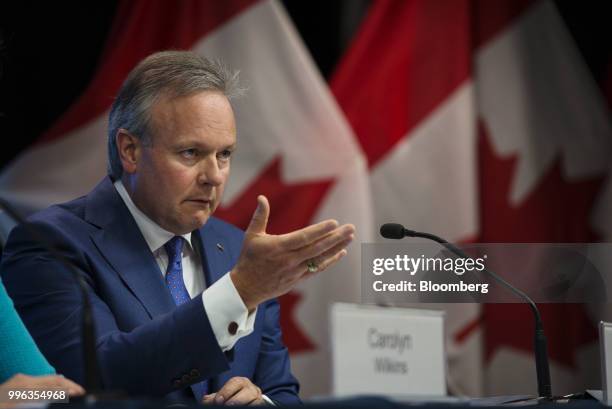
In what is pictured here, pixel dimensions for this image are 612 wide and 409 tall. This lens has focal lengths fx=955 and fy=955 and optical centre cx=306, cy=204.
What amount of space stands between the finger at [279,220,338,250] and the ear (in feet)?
2.45

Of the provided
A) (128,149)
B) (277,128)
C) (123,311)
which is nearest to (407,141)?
(277,128)

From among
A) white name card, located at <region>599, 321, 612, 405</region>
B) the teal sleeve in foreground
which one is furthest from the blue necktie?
white name card, located at <region>599, 321, 612, 405</region>

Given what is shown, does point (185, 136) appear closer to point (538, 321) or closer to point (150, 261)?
point (150, 261)

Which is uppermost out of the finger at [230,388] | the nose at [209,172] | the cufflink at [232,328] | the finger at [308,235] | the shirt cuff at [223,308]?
the nose at [209,172]

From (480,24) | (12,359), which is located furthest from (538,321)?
(480,24)

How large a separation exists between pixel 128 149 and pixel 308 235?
0.83 metres

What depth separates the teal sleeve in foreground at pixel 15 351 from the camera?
204cm

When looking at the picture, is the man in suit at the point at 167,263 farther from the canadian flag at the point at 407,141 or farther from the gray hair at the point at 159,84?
the canadian flag at the point at 407,141

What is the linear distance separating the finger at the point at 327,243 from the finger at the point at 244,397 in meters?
0.45

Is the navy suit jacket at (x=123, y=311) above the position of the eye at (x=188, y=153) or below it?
below

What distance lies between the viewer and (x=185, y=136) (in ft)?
8.10

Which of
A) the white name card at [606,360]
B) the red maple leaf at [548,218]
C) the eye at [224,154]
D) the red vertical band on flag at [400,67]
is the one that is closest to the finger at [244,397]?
the eye at [224,154]

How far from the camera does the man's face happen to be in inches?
97.5

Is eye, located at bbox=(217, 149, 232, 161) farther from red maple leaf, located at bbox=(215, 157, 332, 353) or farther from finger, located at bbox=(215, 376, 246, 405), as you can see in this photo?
red maple leaf, located at bbox=(215, 157, 332, 353)
